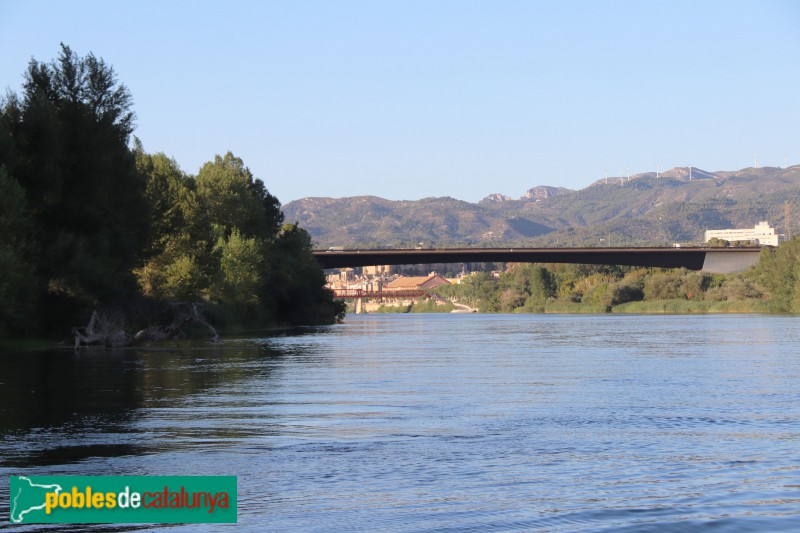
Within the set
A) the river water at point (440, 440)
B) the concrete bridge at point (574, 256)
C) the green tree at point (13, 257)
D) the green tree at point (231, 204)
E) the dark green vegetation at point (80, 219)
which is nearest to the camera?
the river water at point (440, 440)

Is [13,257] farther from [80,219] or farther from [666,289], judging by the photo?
[666,289]

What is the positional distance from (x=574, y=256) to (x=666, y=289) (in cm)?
2347

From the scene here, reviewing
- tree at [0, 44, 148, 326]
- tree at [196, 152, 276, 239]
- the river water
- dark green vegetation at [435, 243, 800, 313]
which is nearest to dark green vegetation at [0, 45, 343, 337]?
tree at [0, 44, 148, 326]

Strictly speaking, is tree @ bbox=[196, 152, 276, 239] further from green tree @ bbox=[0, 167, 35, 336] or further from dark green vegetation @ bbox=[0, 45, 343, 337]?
green tree @ bbox=[0, 167, 35, 336]

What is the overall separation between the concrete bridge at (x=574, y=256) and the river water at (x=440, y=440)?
9347 cm

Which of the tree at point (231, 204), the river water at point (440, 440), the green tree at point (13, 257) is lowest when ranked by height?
the river water at point (440, 440)

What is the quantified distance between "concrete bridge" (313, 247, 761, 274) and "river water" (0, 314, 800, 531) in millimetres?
93475

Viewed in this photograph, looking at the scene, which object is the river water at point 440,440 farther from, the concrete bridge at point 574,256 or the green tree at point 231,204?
the concrete bridge at point 574,256

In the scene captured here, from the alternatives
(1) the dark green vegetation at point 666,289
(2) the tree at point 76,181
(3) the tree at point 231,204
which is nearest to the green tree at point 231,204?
(3) the tree at point 231,204

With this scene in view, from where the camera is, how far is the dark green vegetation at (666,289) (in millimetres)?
120812

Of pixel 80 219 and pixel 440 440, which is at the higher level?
pixel 80 219

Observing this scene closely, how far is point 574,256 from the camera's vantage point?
444 feet

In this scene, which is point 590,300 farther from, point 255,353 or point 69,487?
point 69,487

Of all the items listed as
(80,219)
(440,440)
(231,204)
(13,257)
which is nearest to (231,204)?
(231,204)
